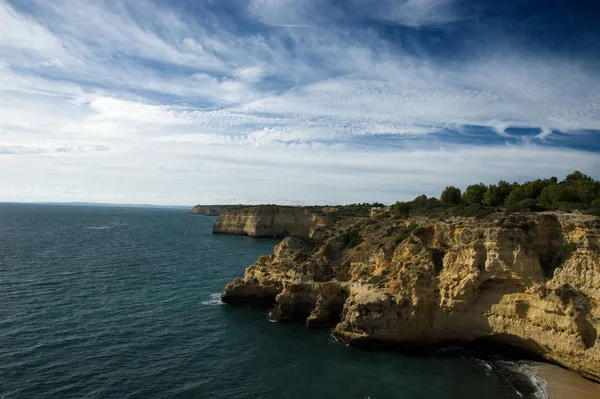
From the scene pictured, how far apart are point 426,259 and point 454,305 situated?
4131 mm

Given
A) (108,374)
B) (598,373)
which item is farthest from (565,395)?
(108,374)

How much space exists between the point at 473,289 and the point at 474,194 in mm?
32662

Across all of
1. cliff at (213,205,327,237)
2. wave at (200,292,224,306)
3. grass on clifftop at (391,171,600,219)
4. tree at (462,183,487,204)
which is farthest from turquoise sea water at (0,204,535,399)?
cliff at (213,205,327,237)

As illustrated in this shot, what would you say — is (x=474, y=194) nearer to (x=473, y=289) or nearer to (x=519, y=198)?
(x=519, y=198)

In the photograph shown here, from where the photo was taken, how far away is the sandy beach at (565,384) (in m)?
22.6

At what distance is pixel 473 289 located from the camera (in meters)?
28.8

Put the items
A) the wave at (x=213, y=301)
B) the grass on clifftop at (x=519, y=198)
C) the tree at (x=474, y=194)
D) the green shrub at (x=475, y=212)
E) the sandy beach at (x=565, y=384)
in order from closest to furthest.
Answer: the sandy beach at (x=565, y=384), the green shrub at (x=475, y=212), the grass on clifftop at (x=519, y=198), the wave at (x=213, y=301), the tree at (x=474, y=194)

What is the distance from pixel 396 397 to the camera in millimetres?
23016

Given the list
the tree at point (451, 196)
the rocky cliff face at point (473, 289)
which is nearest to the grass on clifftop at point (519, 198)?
the tree at point (451, 196)

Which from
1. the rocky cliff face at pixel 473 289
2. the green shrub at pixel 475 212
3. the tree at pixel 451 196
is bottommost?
the rocky cliff face at pixel 473 289

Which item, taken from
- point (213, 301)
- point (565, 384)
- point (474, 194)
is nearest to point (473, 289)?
Answer: point (565, 384)

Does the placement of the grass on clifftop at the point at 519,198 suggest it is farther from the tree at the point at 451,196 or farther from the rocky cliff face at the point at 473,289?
the rocky cliff face at the point at 473,289

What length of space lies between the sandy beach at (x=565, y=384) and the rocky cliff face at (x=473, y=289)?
1.82 feet

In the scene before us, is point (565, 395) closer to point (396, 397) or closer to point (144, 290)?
point (396, 397)
